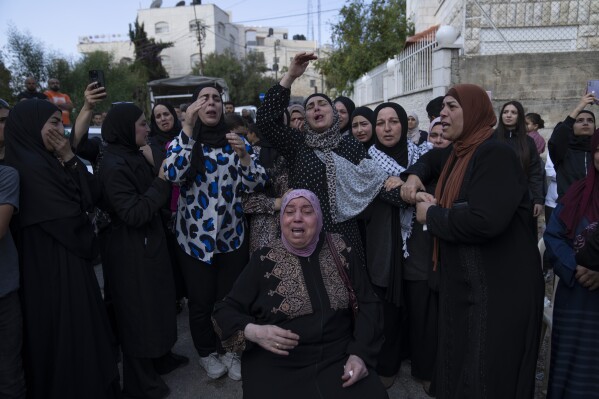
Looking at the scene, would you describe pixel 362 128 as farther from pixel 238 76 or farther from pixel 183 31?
pixel 183 31

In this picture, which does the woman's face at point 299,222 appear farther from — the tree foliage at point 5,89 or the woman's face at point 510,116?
the tree foliage at point 5,89

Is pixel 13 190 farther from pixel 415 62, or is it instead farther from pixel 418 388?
pixel 415 62

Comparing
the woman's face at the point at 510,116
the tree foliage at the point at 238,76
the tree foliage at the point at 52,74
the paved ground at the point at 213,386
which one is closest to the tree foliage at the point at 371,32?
the tree foliage at the point at 52,74

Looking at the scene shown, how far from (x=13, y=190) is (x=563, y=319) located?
2.93 metres

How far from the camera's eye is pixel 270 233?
10.9 feet

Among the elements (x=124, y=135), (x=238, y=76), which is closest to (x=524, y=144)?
(x=124, y=135)

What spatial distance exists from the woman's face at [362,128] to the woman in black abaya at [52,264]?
2210mm

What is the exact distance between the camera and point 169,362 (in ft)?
11.4

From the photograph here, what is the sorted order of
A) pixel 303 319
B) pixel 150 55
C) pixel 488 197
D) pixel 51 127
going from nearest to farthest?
pixel 488 197 < pixel 303 319 < pixel 51 127 < pixel 150 55

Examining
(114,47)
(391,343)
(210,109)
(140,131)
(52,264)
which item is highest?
(114,47)

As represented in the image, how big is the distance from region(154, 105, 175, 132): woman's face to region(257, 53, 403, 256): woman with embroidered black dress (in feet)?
5.64

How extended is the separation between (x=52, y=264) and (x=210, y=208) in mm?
1044

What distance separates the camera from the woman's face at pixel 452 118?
2170 millimetres

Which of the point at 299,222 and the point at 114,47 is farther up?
the point at 114,47
